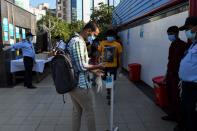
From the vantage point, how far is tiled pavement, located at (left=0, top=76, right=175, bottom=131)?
6.50m

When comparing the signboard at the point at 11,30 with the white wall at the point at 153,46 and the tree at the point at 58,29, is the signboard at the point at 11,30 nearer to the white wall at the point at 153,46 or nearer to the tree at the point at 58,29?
the tree at the point at 58,29

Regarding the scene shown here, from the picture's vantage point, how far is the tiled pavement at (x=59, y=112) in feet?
21.3

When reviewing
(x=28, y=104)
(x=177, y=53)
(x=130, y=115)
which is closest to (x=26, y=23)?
(x=28, y=104)

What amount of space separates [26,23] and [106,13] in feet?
40.2

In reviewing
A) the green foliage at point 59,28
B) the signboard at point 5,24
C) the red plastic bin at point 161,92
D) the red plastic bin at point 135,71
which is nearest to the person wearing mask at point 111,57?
the red plastic bin at point 161,92

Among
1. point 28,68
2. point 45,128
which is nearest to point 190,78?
point 45,128

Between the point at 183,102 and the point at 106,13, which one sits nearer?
the point at 183,102

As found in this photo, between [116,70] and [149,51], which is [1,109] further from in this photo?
[149,51]

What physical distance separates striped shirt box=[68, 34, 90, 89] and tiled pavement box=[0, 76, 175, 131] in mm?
1642

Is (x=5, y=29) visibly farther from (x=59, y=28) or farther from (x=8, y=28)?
(x=59, y=28)

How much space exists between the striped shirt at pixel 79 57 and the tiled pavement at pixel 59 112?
5.39 feet

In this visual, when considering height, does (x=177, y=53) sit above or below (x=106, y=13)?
below

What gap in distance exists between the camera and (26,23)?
16.8 meters

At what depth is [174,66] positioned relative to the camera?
632 cm
